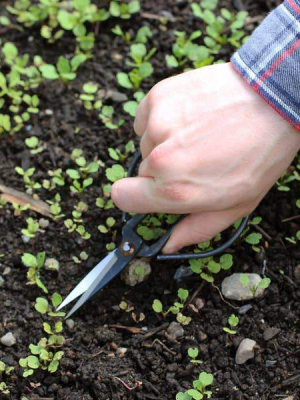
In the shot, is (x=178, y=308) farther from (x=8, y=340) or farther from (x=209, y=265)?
(x=8, y=340)

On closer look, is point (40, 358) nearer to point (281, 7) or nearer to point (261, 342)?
point (261, 342)

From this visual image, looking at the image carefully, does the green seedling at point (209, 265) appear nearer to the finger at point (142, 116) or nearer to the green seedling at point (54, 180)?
the finger at point (142, 116)

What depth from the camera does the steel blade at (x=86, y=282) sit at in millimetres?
1891

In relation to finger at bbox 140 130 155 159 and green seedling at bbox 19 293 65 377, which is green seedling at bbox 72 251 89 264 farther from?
finger at bbox 140 130 155 159

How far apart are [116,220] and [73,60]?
630mm

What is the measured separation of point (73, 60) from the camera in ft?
7.92

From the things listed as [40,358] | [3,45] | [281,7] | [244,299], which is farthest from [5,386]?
[3,45]

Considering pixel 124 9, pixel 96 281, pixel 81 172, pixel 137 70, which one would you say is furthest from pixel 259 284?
pixel 124 9

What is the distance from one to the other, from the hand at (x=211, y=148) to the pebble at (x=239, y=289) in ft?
0.86

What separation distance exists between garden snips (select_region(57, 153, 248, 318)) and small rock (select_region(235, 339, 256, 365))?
0.25 metres

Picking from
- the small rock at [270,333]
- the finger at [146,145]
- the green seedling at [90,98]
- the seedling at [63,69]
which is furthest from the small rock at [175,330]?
the seedling at [63,69]

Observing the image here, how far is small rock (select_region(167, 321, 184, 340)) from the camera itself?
1895 millimetres

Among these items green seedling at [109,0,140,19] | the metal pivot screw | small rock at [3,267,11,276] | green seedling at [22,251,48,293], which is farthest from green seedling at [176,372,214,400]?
green seedling at [109,0,140,19]

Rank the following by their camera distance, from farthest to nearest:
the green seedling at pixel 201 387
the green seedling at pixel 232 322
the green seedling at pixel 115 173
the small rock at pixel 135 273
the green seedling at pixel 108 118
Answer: the green seedling at pixel 108 118
the green seedling at pixel 115 173
the small rock at pixel 135 273
the green seedling at pixel 232 322
the green seedling at pixel 201 387
